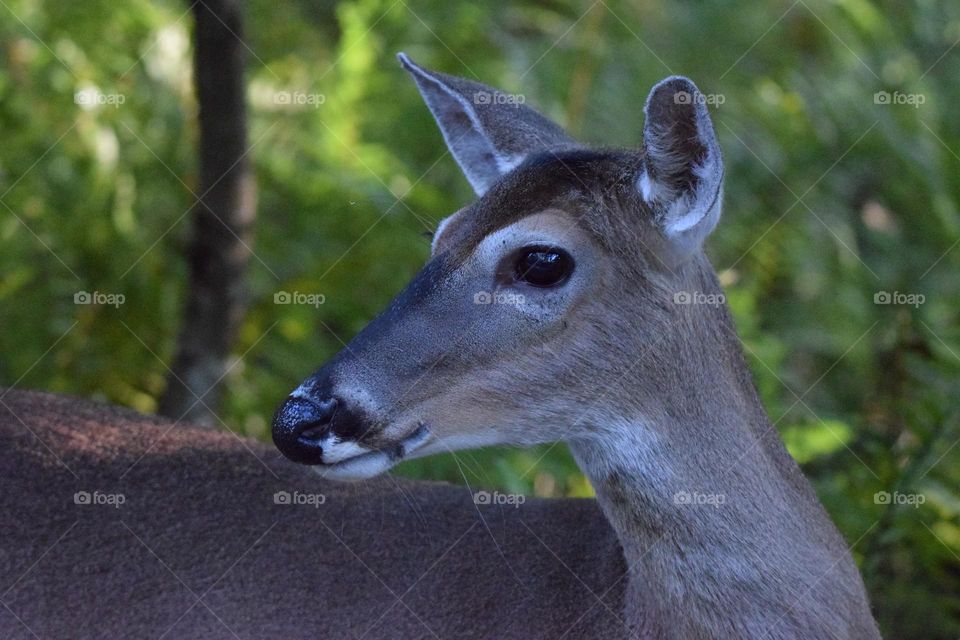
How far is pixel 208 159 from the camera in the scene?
618 centimetres

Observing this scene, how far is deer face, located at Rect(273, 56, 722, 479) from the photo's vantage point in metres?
3.43

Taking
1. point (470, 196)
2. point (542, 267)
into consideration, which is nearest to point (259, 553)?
point (542, 267)
